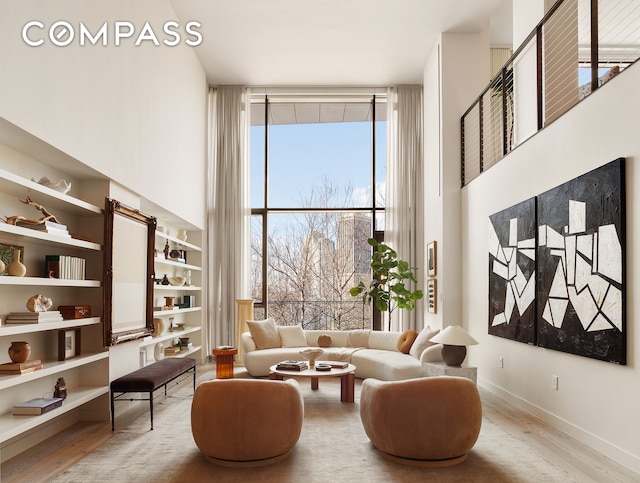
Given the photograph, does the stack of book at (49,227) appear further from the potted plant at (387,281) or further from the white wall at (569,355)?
the potted plant at (387,281)

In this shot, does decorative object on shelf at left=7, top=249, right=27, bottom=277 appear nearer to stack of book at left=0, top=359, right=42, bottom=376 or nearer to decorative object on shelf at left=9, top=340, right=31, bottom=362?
decorative object on shelf at left=9, top=340, right=31, bottom=362

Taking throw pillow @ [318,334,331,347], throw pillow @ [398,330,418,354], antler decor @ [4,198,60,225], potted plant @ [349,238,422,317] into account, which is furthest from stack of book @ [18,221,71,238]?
potted plant @ [349,238,422,317]

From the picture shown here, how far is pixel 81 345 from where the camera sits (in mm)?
5363

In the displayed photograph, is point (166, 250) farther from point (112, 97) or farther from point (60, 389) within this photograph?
point (60, 389)

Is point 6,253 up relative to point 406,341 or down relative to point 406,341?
up

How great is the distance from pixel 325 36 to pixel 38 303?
18.8ft

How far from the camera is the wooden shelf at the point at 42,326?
380 centimetres

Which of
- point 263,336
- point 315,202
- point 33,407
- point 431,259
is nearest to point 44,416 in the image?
point 33,407

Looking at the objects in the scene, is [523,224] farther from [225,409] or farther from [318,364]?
[225,409]

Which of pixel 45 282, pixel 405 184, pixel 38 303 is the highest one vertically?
pixel 405 184

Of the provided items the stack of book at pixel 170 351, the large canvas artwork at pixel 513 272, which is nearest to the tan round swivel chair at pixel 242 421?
the large canvas artwork at pixel 513 272

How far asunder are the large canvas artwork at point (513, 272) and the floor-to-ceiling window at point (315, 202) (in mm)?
3822

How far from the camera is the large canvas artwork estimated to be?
18.3 feet

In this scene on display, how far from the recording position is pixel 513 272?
6.03 m
